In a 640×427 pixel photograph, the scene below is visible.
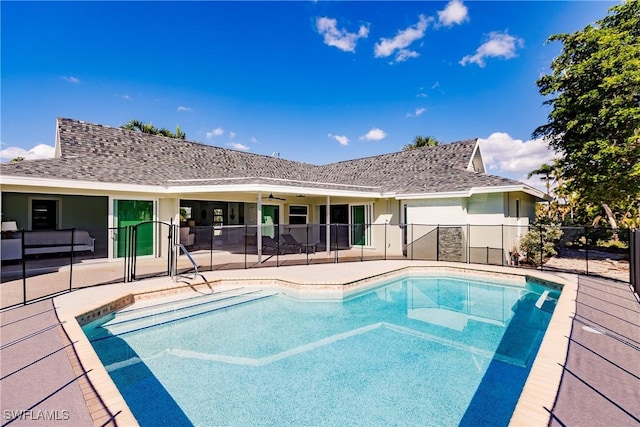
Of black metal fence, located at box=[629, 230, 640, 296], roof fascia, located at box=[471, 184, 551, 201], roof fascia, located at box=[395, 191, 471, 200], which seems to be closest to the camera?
black metal fence, located at box=[629, 230, 640, 296]

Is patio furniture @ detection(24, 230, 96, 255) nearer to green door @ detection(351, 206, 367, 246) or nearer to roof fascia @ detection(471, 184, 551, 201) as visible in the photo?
green door @ detection(351, 206, 367, 246)

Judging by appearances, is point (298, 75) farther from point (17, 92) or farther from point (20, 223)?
point (20, 223)

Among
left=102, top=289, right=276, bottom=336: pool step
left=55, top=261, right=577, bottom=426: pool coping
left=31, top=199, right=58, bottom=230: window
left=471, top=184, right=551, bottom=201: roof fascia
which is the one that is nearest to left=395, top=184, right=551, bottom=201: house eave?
left=471, top=184, right=551, bottom=201: roof fascia

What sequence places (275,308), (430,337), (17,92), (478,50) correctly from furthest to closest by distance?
(478,50) → (17,92) → (275,308) → (430,337)

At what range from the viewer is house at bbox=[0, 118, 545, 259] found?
453 inches

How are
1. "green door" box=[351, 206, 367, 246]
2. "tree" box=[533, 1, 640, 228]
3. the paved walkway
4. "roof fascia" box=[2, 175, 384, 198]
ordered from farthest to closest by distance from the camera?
"green door" box=[351, 206, 367, 246]
"tree" box=[533, 1, 640, 228]
"roof fascia" box=[2, 175, 384, 198]
the paved walkway

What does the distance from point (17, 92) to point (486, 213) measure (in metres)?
23.0

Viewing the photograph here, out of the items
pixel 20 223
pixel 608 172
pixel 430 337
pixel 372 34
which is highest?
pixel 372 34

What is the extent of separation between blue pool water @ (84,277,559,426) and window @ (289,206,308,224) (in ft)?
31.6

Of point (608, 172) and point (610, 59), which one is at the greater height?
point (610, 59)

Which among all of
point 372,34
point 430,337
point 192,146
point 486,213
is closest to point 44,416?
point 430,337

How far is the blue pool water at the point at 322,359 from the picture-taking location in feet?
13.1

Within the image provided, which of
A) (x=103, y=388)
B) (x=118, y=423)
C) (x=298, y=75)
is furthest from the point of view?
(x=298, y=75)

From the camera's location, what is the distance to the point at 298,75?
21016 millimetres
